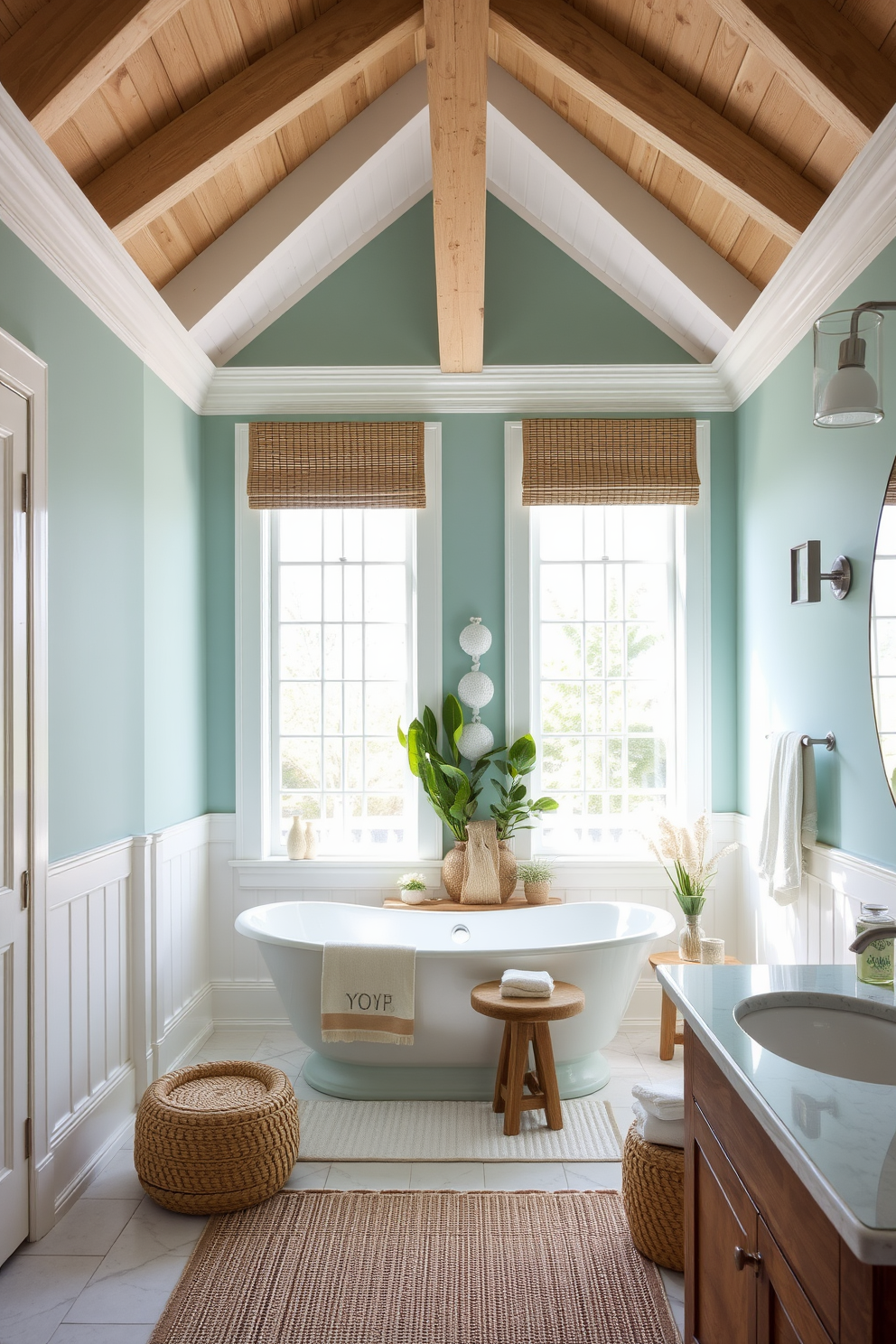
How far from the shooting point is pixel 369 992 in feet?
A: 10.6

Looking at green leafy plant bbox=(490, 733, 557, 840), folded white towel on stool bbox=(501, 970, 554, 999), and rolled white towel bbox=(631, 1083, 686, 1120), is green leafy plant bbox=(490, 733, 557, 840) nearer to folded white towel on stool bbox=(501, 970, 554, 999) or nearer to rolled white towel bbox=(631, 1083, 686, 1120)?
folded white towel on stool bbox=(501, 970, 554, 999)

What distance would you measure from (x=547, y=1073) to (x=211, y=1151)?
1.13 m

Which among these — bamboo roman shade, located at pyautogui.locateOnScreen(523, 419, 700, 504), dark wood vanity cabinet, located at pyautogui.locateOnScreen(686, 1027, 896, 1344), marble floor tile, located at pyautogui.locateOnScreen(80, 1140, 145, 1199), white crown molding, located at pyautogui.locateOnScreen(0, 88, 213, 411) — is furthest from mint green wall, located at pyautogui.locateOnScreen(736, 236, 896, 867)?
marble floor tile, located at pyautogui.locateOnScreen(80, 1140, 145, 1199)

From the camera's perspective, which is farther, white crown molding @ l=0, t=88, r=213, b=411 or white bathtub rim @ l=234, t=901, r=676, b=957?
white bathtub rim @ l=234, t=901, r=676, b=957

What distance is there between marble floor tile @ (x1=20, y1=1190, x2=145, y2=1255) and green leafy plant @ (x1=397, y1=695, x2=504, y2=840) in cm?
184

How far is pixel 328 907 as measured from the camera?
3850mm

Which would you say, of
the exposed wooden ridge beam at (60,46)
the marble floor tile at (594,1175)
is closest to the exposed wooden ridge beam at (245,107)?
the exposed wooden ridge beam at (60,46)

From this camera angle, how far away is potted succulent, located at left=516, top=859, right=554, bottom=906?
3975mm

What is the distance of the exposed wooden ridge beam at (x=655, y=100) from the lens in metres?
3.01

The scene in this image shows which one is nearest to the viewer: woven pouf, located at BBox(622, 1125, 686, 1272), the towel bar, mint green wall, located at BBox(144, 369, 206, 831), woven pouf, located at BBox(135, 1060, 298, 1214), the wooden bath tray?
woven pouf, located at BBox(622, 1125, 686, 1272)

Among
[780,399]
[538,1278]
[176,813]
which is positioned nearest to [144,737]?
[176,813]

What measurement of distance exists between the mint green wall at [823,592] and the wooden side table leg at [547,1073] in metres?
1.13

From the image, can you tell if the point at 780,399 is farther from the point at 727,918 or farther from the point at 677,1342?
the point at 677,1342

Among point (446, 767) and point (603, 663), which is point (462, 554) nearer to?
point (603, 663)
